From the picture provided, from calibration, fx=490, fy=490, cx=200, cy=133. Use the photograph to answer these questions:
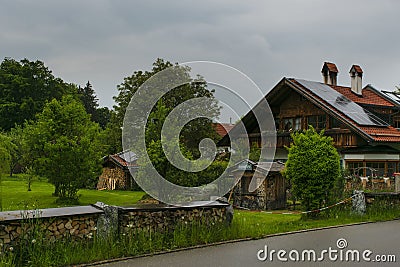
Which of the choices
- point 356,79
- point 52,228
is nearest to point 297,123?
point 356,79

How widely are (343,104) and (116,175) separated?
1483 centimetres

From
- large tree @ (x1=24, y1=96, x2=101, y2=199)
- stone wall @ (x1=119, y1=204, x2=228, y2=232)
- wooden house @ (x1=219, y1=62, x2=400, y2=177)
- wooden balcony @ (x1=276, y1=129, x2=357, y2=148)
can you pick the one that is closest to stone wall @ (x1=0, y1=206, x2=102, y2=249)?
stone wall @ (x1=119, y1=204, x2=228, y2=232)

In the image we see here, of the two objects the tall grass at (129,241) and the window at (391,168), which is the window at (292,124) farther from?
the tall grass at (129,241)

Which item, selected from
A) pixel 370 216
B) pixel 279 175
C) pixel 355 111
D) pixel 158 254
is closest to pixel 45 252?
pixel 158 254

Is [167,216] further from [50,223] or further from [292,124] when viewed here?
[292,124]

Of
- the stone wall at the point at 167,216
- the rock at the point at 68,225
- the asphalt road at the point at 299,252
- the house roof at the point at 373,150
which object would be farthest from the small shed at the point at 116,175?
the rock at the point at 68,225

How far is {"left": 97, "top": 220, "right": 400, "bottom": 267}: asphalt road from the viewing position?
8312mm

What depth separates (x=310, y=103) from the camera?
28156 mm

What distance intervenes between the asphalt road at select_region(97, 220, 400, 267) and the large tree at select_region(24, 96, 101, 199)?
36.5 ft

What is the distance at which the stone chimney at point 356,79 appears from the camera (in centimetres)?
3062

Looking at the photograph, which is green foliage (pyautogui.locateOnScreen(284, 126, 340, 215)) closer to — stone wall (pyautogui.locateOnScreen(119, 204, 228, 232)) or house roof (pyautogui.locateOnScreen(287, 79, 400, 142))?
stone wall (pyautogui.locateOnScreen(119, 204, 228, 232))

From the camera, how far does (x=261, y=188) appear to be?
58.5 ft

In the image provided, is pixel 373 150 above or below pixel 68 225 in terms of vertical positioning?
above

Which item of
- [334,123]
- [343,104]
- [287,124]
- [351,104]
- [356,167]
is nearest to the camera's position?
[356,167]
